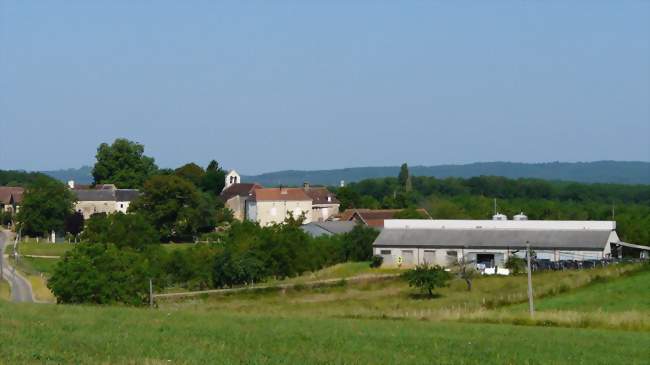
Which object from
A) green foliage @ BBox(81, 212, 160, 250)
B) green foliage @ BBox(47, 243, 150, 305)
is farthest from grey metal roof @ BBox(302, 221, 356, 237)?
green foliage @ BBox(47, 243, 150, 305)

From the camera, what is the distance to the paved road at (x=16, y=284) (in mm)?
53562

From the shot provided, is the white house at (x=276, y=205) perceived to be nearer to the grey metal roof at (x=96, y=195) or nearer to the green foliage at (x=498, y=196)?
the green foliage at (x=498, y=196)

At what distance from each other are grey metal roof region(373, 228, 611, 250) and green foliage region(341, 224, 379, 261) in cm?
320

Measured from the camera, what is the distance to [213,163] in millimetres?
134625

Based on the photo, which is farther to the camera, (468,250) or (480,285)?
(468,250)

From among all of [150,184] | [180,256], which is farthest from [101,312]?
[150,184]

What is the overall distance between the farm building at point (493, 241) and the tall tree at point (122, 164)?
59558mm

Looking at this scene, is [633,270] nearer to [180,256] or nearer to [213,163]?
[180,256]

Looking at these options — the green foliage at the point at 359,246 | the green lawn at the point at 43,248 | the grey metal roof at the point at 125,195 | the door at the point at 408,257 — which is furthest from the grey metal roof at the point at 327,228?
the grey metal roof at the point at 125,195

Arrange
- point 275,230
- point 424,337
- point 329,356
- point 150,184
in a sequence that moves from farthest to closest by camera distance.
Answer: point 150,184
point 275,230
point 424,337
point 329,356

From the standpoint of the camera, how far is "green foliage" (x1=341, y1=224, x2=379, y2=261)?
7719 cm

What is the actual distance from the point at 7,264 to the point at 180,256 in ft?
56.5

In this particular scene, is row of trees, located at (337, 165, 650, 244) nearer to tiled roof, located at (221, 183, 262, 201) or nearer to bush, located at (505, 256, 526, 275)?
tiled roof, located at (221, 183, 262, 201)

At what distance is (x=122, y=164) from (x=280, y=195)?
93.0 feet
